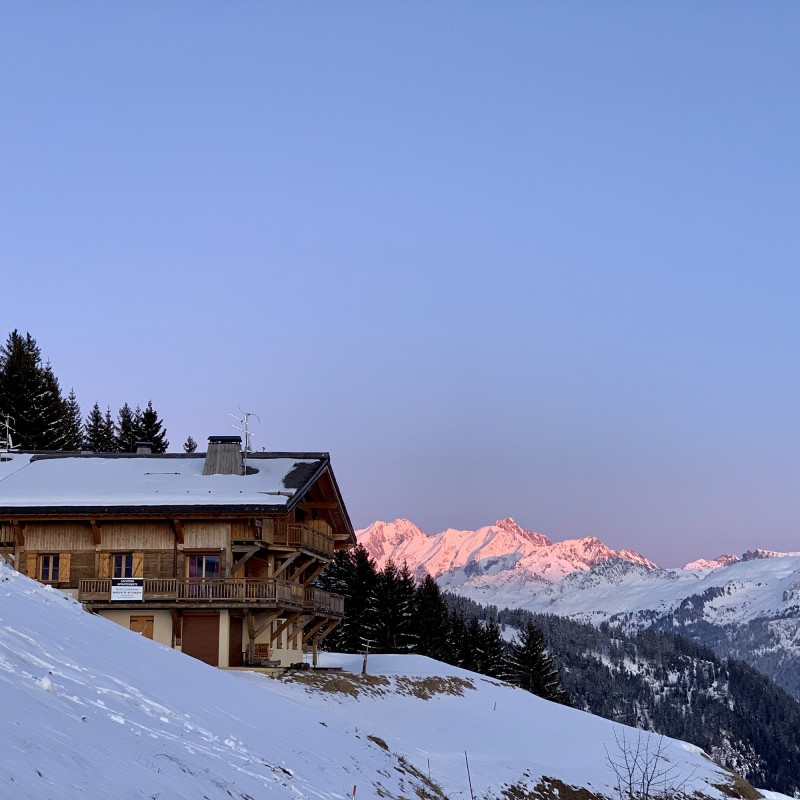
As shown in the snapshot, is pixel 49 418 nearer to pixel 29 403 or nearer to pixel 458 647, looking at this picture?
pixel 29 403

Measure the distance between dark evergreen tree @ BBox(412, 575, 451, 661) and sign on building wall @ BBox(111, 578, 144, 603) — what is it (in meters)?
43.2

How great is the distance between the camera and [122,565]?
152 feet

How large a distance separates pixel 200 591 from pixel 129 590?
3028mm

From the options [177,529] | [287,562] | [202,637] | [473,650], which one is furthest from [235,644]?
[473,650]

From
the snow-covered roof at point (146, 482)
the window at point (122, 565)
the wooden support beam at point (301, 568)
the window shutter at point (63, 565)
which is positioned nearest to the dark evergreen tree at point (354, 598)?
the wooden support beam at point (301, 568)

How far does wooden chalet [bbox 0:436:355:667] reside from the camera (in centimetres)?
4488

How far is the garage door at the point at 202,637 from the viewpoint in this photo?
44.9 meters

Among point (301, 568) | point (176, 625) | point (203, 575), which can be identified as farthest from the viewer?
point (301, 568)

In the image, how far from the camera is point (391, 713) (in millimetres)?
40438

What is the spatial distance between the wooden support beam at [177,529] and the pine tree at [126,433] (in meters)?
42.1

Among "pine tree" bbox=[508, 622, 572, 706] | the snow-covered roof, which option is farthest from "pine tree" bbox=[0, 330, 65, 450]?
"pine tree" bbox=[508, 622, 572, 706]

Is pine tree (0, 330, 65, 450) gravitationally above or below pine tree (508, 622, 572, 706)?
above

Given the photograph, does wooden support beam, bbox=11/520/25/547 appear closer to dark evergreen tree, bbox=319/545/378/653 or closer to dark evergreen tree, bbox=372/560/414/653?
dark evergreen tree, bbox=319/545/378/653

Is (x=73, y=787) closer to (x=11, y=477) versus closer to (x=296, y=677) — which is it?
(x=296, y=677)
